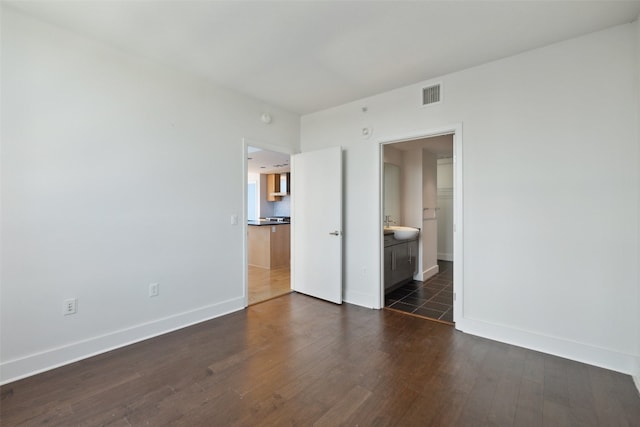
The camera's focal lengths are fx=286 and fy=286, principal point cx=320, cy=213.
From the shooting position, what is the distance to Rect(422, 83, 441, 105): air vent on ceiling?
3.00 m

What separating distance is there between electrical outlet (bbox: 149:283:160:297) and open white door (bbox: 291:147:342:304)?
1.84m

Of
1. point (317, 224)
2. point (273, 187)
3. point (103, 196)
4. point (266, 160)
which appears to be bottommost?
point (317, 224)

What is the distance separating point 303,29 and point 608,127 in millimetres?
2472

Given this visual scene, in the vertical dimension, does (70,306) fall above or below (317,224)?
below

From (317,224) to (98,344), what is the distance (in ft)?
8.31

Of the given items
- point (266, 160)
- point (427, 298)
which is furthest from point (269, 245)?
point (427, 298)

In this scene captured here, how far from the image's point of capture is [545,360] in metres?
2.29

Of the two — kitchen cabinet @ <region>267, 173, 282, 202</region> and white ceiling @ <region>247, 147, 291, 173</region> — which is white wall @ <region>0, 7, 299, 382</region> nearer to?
white ceiling @ <region>247, 147, 291, 173</region>

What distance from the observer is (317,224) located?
3879mm

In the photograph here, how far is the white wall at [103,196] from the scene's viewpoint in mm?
2057

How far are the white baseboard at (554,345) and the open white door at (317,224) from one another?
1.56 metres

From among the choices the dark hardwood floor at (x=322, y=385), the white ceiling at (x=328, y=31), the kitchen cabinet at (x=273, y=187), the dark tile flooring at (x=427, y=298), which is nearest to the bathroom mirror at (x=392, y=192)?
the dark tile flooring at (x=427, y=298)

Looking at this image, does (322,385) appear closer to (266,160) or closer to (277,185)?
(266,160)

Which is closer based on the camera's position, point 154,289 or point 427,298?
point 154,289
